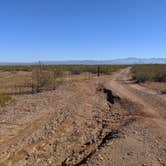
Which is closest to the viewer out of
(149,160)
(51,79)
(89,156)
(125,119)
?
(149,160)

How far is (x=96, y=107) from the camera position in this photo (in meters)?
20.9

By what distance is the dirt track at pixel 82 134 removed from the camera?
9914mm

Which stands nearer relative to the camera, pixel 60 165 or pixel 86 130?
pixel 60 165

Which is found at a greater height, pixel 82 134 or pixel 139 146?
pixel 139 146

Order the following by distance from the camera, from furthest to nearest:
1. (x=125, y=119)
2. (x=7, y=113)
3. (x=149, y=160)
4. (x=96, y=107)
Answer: (x=96, y=107) → (x=7, y=113) → (x=125, y=119) → (x=149, y=160)

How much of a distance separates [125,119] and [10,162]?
7722 millimetres

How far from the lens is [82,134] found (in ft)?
43.9

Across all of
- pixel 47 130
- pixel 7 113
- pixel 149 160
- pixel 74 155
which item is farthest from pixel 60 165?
pixel 7 113

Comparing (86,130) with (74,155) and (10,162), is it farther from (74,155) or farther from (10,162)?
(10,162)

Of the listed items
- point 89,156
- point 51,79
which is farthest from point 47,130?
point 51,79

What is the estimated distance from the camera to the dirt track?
390 inches

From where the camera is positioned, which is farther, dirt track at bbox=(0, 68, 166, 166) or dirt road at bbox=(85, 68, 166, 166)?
dirt track at bbox=(0, 68, 166, 166)

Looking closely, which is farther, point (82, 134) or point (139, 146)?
point (82, 134)

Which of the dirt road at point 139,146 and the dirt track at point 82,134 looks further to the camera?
the dirt track at point 82,134
